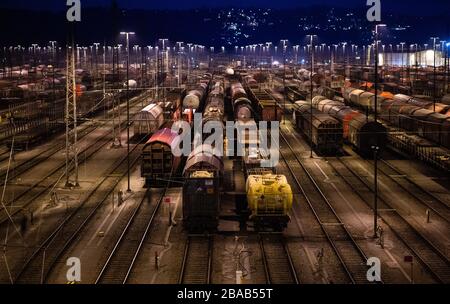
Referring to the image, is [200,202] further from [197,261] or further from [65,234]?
[65,234]

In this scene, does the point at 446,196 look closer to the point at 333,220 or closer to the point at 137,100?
the point at 333,220

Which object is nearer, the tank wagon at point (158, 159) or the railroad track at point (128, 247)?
the railroad track at point (128, 247)

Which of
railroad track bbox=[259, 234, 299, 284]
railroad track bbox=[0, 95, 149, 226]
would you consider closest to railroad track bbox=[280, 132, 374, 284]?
railroad track bbox=[259, 234, 299, 284]

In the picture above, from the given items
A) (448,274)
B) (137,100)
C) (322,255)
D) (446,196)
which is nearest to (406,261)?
(448,274)

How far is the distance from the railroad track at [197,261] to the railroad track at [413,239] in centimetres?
838

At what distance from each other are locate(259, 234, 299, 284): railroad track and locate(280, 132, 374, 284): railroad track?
2038 millimetres

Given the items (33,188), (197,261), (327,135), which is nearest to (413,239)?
(197,261)

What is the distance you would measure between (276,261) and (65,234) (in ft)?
33.2

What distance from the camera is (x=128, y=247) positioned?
80.9 feet

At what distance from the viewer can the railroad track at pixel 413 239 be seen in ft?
71.0

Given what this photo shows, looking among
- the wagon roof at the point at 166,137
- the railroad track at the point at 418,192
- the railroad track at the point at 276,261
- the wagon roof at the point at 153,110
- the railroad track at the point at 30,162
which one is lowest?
the railroad track at the point at 276,261

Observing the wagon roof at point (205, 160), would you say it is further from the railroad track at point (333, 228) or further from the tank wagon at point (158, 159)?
the railroad track at point (333, 228)

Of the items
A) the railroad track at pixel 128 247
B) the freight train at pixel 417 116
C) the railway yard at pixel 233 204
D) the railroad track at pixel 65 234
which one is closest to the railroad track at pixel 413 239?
the railway yard at pixel 233 204

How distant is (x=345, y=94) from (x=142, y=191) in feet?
176
